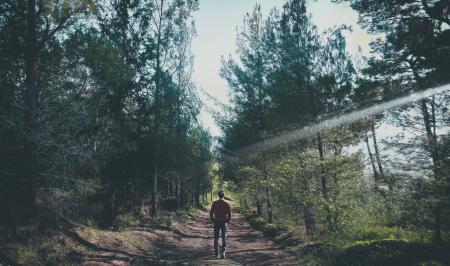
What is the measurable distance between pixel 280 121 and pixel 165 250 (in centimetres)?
840

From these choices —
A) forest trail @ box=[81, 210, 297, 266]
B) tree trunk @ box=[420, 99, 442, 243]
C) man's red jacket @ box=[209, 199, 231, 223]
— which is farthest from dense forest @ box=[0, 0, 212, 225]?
tree trunk @ box=[420, 99, 442, 243]

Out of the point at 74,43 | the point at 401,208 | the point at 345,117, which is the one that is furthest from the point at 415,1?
the point at 74,43

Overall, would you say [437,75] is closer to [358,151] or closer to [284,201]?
[358,151]

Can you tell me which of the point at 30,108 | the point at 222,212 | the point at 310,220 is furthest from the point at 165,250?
the point at 30,108

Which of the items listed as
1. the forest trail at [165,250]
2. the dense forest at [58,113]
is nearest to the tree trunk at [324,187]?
the forest trail at [165,250]

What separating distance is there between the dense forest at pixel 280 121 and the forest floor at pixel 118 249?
1083mm

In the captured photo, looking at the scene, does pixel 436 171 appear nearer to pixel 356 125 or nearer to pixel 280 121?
pixel 356 125

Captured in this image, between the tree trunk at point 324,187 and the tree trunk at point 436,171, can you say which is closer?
the tree trunk at point 436,171

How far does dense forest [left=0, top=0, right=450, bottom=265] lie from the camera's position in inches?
348

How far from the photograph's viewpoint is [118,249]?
9.88 metres

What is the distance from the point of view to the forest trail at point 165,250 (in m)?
8.85

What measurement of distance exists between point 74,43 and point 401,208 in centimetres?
1198

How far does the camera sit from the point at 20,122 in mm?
8109

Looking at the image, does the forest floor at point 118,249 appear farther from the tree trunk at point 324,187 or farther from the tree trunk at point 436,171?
the tree trunk at point 436,171
